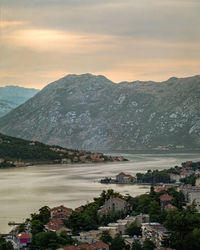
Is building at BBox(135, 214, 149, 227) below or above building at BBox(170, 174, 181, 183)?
below

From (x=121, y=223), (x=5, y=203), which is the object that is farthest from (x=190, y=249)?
(x=5, y=203)

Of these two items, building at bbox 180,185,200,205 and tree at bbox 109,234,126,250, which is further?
building at bbox 180,185,200,205

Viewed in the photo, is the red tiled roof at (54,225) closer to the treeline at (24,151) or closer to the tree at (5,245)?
the tree at (5,245)

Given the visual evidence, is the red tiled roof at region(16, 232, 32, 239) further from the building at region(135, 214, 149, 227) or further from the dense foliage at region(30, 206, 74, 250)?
the building at region(135, 214, 149, 227)

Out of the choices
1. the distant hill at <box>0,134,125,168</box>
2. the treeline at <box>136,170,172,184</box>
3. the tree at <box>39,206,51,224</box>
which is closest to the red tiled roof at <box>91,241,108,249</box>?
the tree at <box>39,206,51,224</box>

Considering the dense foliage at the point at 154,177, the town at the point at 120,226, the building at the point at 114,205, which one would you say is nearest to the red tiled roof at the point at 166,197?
the town at the point at 120,226

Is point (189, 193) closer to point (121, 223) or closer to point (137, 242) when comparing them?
point (121, 223)

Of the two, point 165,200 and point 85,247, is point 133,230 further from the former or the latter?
point 165,200
